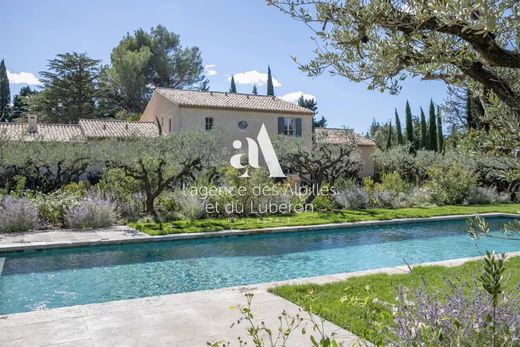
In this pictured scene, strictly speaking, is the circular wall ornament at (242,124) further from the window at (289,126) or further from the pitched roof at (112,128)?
the pitched roof at (112,128)

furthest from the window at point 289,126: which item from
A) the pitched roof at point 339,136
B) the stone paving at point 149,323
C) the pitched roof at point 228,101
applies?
the stone paving at point 149,323

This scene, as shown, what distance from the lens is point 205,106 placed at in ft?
95.8

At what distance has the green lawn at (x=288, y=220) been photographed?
12672 millimetres

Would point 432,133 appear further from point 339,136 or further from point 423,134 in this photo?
point 339,136

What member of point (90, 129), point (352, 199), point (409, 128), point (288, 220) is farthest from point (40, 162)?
point (409, 128)

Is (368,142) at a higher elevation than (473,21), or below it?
higher

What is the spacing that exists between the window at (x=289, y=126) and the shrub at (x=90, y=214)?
19753 mm

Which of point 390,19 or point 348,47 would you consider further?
point 348,47

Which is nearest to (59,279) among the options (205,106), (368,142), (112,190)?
(112,190)

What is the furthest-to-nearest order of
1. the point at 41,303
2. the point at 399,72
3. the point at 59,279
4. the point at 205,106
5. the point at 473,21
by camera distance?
1. the point at 205,106
2. the point at 59,279
3. the point at 41,303
4. the point at 399,72
5. the point at 473,21

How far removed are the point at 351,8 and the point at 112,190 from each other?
13576 millimetres

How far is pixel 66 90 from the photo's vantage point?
40.2 meters

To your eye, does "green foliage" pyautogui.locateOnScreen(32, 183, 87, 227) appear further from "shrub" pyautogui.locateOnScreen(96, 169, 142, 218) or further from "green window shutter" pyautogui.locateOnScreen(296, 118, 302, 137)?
"green window shutter" pyautogui.locateOnScreen(296, 118, 302, 137)

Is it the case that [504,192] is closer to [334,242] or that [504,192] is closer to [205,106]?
[334,242]
